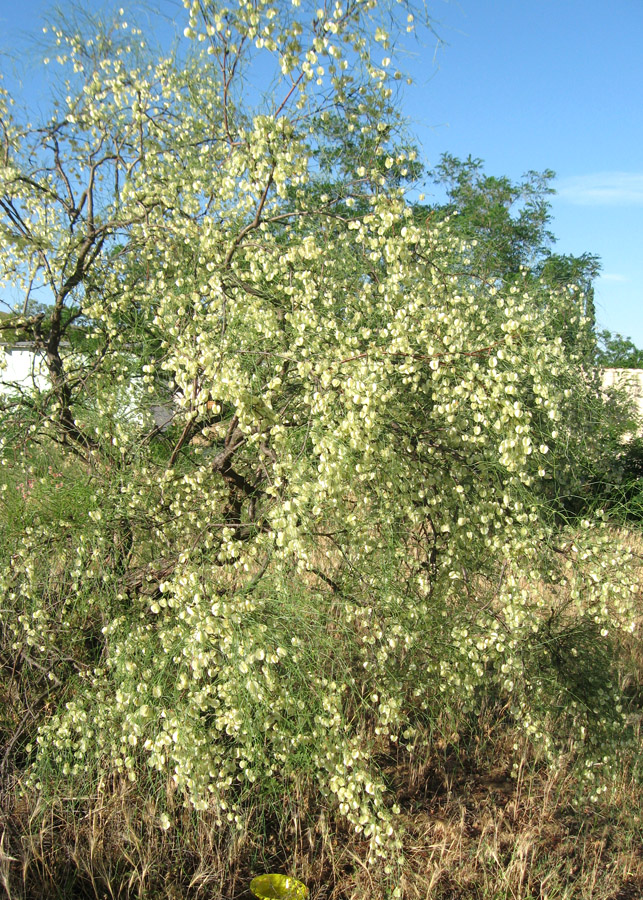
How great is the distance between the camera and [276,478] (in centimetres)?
271

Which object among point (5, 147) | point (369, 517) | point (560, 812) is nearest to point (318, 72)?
point (369, 517)

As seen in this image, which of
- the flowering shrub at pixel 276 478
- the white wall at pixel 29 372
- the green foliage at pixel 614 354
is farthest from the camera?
the green foliage at pixel 614 354

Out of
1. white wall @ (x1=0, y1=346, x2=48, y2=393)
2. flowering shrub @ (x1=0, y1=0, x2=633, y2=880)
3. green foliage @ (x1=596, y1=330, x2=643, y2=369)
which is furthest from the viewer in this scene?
green foliage @ (x1=596, y1=330, x2=643, y2=369)

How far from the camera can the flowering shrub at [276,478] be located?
277 cm

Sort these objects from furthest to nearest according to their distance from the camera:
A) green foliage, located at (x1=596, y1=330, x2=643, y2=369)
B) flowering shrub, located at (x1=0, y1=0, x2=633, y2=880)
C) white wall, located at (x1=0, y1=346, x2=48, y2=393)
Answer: green foliage, located at (x1=596, y1=330, x2=643, y2=369), white wall, located at (x1=0, y1=346, x2=48, y2=393), flowering shrub, located at (x1=0, y1=0, x2=633, y2=880)

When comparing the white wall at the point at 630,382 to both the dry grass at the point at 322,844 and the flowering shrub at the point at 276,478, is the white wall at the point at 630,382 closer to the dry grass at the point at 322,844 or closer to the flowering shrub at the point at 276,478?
the flowering shrub at the point at 276,478

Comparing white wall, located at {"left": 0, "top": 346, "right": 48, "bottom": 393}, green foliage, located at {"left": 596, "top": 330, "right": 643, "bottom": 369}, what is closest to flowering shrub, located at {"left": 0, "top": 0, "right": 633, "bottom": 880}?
white wall, located at {"left": 0, "top": 346, "right": 48, "bottom": 393}

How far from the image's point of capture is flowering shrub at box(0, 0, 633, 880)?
2768 mm

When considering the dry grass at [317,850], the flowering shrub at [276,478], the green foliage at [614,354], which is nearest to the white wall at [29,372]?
the flowering shrub at [276,478]

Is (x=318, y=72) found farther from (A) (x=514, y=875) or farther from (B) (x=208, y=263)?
(A) (x=514, y=875)

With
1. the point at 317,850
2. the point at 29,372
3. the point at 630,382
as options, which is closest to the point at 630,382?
the point at 630,382

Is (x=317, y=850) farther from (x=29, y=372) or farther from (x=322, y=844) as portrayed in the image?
(x=29, y=372)

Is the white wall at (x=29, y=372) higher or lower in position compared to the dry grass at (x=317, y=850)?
higher

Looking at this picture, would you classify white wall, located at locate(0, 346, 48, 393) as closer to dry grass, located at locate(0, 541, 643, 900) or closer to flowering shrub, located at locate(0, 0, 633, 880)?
flowering shrub, located at locate(0, 0, 633, 880)
